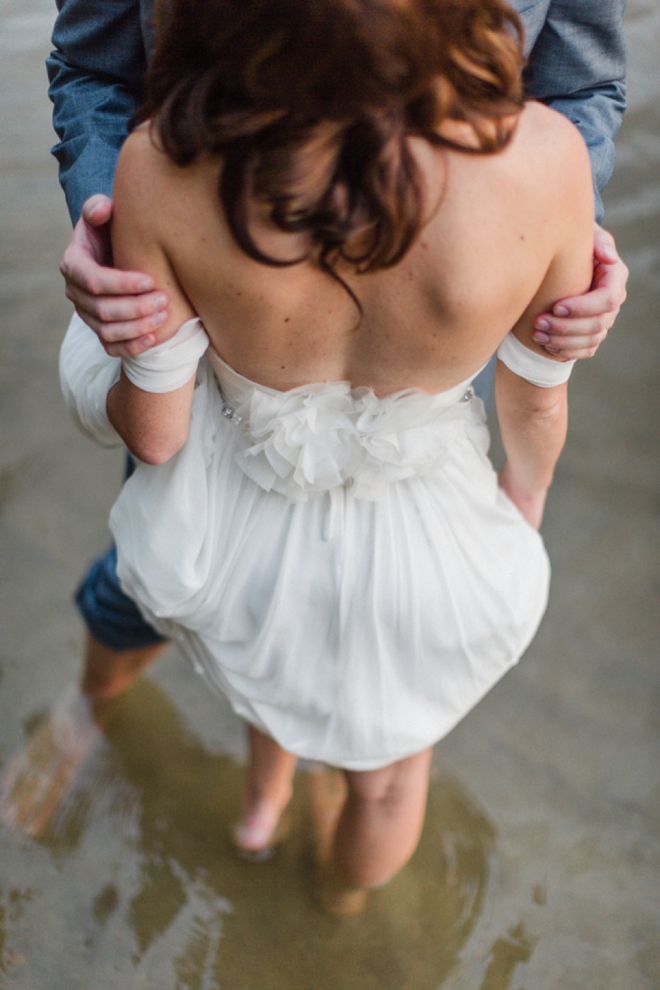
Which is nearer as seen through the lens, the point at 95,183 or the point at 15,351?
the point at 95,183

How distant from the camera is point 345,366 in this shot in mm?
1029

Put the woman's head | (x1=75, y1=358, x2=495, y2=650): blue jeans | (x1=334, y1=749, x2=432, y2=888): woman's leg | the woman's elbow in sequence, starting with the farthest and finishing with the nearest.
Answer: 1. (x1=75, y1=358, x2=495, y2=650): blue jeans
2. (x1=334, y1=749, x2=432, y2=888): woman's leg
3. the woman's elbow
4. the woman's head

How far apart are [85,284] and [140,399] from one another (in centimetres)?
16

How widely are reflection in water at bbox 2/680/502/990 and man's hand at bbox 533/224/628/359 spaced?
1274mm

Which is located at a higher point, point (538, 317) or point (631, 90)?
point (538, 317)

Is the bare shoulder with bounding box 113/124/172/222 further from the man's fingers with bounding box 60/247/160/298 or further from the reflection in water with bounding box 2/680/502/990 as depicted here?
the reflection in water with bounding box 2/680/502/990

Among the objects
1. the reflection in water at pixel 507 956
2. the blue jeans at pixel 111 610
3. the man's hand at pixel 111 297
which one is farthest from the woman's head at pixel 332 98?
the reflection in water at pixel 507 956

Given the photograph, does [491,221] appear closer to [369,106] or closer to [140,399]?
[369,106]

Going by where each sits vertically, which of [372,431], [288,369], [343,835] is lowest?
[343,835]

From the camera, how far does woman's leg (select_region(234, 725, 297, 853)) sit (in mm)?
1743

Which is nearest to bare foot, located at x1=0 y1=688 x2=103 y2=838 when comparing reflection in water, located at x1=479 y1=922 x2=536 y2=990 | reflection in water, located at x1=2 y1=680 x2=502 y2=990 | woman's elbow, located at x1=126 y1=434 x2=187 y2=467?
reflection in water, located at x1=2 y1=680 x2=502 y2=990

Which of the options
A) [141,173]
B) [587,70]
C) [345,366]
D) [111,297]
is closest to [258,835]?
[345,366]

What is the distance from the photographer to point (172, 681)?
2123 mm

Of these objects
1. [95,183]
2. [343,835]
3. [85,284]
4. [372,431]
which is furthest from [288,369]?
[343,835]
